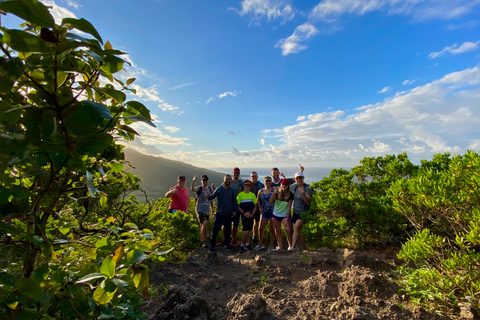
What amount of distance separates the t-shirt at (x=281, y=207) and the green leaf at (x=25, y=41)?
617 centimetres

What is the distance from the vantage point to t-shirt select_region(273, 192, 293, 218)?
20.9ft

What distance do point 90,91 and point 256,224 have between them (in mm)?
6956

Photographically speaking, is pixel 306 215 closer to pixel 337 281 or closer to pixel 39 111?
pixel 337 281

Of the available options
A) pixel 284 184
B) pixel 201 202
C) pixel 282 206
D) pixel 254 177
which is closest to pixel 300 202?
pixel 282 206

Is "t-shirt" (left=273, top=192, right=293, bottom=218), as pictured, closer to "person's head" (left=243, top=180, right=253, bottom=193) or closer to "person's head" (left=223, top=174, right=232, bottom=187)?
"person's head" (left=243, top=180, right=253, bottom=193)

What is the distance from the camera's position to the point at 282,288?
3.89 m

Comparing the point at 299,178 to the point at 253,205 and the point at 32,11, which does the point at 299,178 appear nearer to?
the point at 253,205

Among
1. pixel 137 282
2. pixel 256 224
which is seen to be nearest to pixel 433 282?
pixel 137 282

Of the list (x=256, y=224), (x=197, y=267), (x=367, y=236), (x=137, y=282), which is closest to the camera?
(x=137, y=282)

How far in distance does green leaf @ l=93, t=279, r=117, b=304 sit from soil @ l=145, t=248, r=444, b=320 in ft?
7.60

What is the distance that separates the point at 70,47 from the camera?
1.98 feet

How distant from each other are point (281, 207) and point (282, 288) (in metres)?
2.67

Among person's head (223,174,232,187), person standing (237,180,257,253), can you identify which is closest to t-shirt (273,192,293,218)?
person standing (237,180,257,253)

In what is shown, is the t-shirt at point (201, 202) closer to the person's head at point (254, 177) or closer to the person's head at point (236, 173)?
the person's head at point (236, 173)
